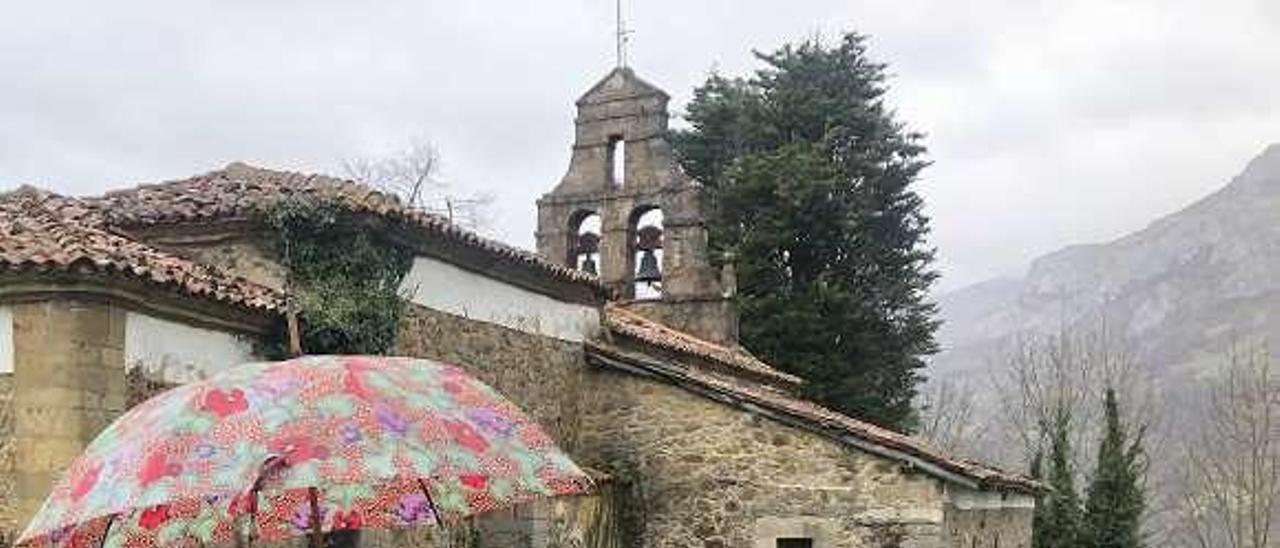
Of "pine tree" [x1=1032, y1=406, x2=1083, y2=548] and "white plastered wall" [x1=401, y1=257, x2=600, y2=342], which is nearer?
"white plastered wall" [x1=401, y1=257, x2=600, y2=342]

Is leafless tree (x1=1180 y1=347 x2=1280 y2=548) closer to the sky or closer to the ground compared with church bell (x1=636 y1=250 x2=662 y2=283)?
closer to the ground

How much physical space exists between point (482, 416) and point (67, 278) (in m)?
5.13

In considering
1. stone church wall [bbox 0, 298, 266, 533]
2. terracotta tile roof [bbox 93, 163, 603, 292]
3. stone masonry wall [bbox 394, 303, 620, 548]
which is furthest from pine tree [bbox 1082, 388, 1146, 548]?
stone church wall [bbox 0, 298, 266, 533]

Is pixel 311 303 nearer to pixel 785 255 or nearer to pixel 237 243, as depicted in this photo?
pixel 237 243

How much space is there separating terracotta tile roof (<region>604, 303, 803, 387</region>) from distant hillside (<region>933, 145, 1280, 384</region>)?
6915 centimetres

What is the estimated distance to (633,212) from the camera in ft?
68.3

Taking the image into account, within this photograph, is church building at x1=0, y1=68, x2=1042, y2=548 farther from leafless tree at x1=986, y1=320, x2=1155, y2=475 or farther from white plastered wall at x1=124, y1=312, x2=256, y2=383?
leafless tree at x1=986, y1=320, x2=1155, y2=475

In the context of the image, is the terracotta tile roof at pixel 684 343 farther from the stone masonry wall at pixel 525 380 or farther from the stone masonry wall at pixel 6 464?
the stone masonry wall at pixel 6 464

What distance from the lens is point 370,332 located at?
38.2 ft

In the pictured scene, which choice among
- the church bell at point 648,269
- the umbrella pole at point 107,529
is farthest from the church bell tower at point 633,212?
the umbrella pole at point 107,529

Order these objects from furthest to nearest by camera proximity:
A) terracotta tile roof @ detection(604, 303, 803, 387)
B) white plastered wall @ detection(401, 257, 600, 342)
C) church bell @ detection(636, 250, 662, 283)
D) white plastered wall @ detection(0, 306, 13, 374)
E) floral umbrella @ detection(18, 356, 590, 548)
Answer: church bell @ detection(636, 250, 662, 283), terracotta tile roof @ detection(604, 303, 803, 387), white plastered wall @ detection(401, 257, 600, 342), white plastered wall @ detection(0, 306, 13, 374), floral umbrella @ detection(18, 356, 590, 548)

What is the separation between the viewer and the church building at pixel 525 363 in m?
9.30

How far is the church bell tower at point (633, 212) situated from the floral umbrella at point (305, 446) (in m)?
14.9

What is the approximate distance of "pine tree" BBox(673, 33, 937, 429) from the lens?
24.3m
